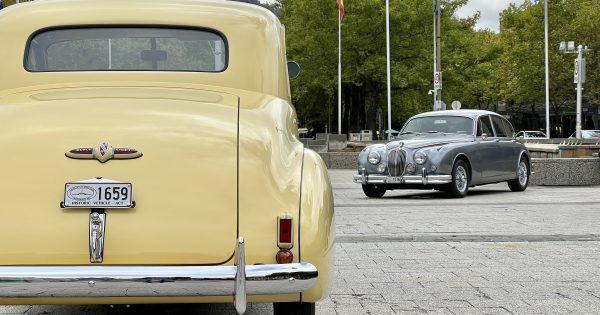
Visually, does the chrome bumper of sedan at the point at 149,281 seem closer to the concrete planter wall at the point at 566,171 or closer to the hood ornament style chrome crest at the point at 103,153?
the hood ornament style chrome crest at the point at 103,153

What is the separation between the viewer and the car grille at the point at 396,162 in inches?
610

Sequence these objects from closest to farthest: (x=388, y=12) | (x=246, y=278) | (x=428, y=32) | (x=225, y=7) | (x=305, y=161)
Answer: (x=246, y=278)
(x=305, y=161)
(x=225, y=7)
(x=388, y=12)
(x=428, y=32)

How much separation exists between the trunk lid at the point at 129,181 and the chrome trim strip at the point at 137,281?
0.32 ft

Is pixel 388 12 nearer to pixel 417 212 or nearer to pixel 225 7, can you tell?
pixel 417 212

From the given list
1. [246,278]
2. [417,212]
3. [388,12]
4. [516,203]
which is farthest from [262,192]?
[388,12]

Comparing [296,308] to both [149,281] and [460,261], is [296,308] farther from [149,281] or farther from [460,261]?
[460,261]

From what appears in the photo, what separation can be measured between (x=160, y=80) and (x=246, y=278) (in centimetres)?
161

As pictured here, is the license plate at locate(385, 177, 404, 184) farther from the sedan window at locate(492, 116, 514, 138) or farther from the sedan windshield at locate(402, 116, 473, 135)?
the sedan window at locate(492, 116, 514, 138)

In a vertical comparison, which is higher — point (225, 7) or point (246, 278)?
point (225, 7)

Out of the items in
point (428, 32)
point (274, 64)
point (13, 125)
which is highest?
point (428, 32)

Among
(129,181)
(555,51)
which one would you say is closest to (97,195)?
(129,181)

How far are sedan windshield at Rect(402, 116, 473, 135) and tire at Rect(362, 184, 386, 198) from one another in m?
1.11

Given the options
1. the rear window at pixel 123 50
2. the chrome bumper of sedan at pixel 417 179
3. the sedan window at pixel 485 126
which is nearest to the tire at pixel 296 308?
the rear window at pixel 123 50

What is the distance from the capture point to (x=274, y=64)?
5.32 metres
